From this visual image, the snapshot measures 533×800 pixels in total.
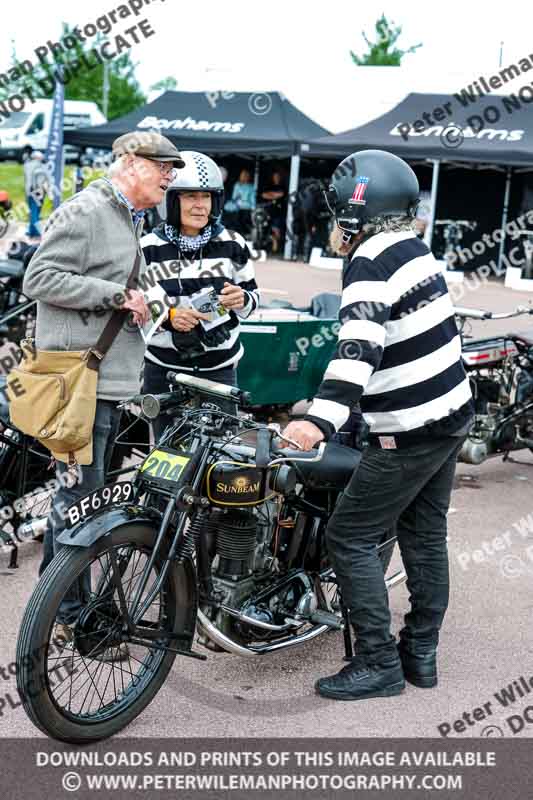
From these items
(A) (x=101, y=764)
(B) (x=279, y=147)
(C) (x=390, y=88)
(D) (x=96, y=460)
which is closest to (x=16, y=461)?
(D) (x=96, y=460)

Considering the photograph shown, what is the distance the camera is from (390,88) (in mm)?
23859

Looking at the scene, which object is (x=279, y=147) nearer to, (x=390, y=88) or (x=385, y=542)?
(x=390, y=88)

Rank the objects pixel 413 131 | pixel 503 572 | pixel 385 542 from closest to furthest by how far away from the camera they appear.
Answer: pixel 385 542 → pixel 503 572 → pixel 413 131

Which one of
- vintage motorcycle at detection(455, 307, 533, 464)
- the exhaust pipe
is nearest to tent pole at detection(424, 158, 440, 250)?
vintage motorcycle at detection(455, 307, 533, 464)

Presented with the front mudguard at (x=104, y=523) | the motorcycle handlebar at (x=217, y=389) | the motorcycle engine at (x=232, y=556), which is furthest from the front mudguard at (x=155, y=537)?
the motorcycle handlebar at (x=217, y=389)

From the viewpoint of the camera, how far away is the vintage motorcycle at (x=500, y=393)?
21.8 ft

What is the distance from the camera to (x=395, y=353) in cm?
345

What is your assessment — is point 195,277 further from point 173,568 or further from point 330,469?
point 173,568

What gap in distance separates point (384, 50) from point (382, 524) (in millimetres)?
51231

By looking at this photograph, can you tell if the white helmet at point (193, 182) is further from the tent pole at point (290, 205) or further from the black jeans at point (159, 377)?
the tent pole at point (290, 205)

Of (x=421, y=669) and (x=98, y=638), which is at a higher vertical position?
(x=98, y=638)

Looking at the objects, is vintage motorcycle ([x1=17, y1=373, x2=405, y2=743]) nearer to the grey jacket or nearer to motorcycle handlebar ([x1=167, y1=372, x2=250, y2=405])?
motorcycle handlebar ([x1=167, y1=372, x2=250, y2=405])

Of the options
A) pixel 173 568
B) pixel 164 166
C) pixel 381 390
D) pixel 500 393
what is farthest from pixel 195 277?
pixel 500 393

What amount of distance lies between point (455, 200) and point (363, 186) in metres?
18.5
